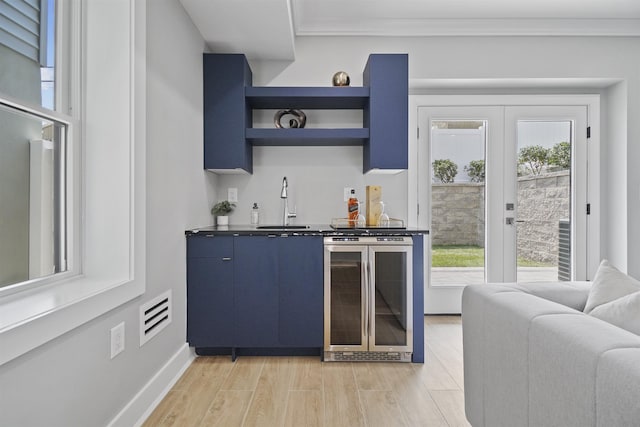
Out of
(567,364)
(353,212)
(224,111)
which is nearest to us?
(567,364)

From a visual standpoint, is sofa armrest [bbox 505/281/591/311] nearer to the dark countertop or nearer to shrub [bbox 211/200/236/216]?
the dark countertop

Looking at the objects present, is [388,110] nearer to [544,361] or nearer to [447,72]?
[447,72]

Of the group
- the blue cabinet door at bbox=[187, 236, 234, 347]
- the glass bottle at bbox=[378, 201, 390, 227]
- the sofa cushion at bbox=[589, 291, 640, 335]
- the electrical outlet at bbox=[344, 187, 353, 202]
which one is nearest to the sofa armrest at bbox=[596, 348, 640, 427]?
the sofa cushion at bbox=[589, 291, 640, 335]

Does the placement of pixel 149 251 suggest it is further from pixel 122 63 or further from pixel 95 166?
pixel 122 63

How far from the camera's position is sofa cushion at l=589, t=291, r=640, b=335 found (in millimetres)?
979

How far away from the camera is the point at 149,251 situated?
6.44 feet

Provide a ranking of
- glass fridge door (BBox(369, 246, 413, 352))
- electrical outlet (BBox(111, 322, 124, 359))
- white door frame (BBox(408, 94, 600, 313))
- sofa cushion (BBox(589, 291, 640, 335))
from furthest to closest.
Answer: white door frame (BBox(408, 94, 600, 313))
glass fridge door (BBox(369, 246, 413, 352))
electrical outlet (BBox(111, 322, 124, 359))
sofa cushion (BBox(589, 291, 640, 335))

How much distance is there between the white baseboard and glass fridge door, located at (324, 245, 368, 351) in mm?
973

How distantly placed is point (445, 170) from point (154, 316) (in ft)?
9.28

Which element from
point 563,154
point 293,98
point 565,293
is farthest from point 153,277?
point 563,154

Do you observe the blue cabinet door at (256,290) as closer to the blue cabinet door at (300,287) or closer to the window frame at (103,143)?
the blue cabinet door at (300,287)

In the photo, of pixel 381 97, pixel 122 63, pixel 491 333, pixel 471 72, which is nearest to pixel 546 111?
pixel 471 72

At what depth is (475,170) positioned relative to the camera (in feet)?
11.6

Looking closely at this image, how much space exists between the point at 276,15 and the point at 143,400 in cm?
253
